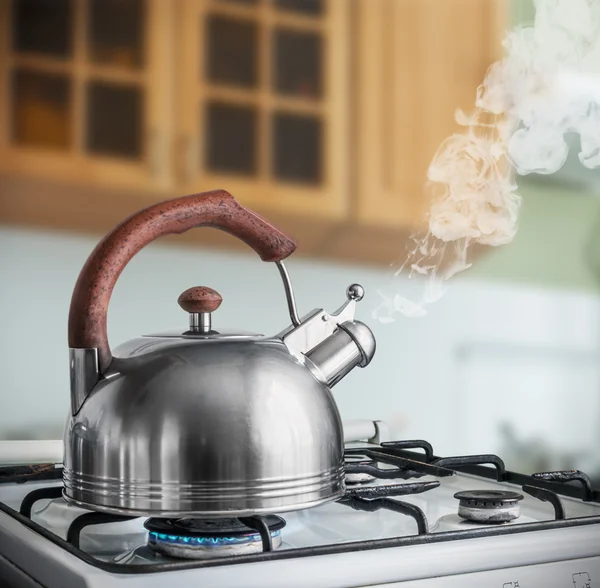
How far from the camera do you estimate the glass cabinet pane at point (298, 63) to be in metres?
2.10

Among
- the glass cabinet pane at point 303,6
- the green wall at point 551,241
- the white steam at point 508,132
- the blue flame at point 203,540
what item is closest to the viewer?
the blue flame at point 203,540

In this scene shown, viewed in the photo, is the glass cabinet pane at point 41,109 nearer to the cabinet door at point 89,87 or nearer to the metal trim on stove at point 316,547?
the cabinet door at point 89,87

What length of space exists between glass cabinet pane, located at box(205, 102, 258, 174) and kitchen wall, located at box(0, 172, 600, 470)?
0.23 metres

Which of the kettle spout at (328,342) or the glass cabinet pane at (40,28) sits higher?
the glass cabinet pane at (40,28)

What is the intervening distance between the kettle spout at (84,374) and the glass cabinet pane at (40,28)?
128 cm

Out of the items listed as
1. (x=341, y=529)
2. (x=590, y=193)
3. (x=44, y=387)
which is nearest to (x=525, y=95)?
(x=590, y=193)

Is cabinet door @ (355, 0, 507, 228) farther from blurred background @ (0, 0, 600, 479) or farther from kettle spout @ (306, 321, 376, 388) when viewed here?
kettle spout @ (306, 321, 376, 388)

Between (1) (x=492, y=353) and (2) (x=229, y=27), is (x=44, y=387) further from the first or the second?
(1) (x=492, y=353)

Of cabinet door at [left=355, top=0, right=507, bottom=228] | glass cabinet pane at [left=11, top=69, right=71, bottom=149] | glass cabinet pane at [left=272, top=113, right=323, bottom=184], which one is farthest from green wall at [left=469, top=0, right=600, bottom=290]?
glass cabinet pane at [left=11, top=69, right=71, bottom=149]

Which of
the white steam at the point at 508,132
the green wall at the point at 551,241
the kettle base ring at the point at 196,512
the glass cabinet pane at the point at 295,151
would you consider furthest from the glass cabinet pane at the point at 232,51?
the kettle base ring at the point at 196,512

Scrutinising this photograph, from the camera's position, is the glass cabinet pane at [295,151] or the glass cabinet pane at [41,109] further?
the glass cabinet pane at [295,151]

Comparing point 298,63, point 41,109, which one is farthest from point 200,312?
point 298,63

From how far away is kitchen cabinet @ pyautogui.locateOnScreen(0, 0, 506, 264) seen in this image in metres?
1.85

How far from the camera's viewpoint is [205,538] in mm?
731
